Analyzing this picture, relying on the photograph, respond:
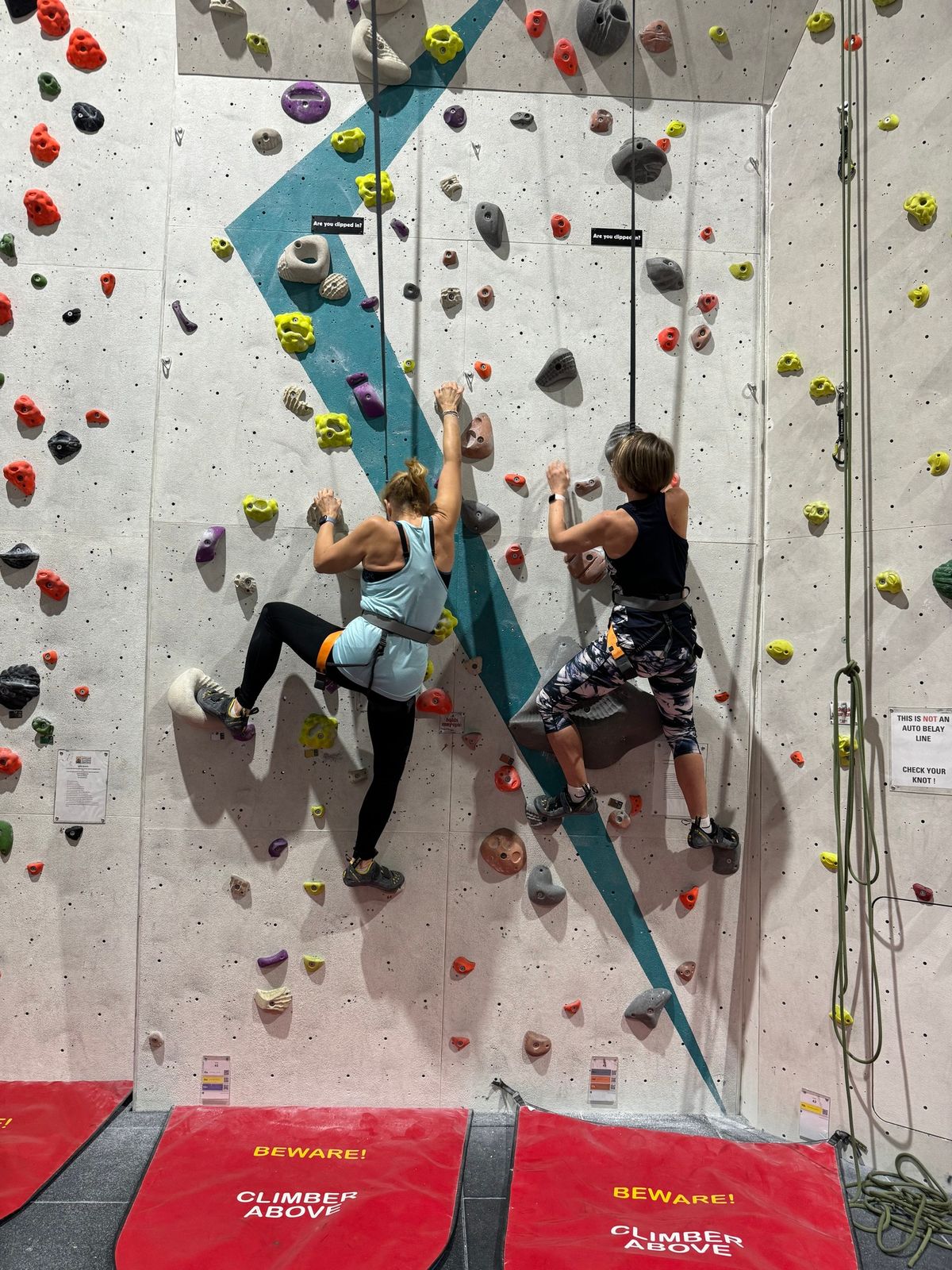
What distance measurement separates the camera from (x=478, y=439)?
3092mm

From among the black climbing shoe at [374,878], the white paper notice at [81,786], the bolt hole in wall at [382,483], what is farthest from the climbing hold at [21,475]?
the black climbing shoe at [374,878]

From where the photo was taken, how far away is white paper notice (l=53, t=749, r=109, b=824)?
3133mm

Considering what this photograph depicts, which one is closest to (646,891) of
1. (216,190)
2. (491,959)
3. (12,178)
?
(491,959)

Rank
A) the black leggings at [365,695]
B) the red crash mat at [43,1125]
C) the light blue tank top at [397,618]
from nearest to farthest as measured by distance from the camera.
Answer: the red crash mat at [43,1125] < the light blue tank top at [397,618] < the black leggings at [365,695]

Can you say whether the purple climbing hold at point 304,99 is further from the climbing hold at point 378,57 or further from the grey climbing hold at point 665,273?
the grey climbing hold at point 665,273

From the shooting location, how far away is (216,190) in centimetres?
312

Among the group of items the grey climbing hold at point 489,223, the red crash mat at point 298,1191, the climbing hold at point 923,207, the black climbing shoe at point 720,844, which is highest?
the grey climbing hold at point 489,223

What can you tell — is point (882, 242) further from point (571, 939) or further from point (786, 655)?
point (571, 939)

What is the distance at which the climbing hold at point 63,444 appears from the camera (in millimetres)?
3141

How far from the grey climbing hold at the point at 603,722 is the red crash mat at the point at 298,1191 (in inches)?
54.3

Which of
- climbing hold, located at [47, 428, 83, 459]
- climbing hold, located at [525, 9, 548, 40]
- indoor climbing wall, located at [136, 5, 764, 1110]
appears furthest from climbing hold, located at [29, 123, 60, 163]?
climbing hold, located at [525, 9, 548, 40]

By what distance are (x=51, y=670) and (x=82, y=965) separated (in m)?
1.10

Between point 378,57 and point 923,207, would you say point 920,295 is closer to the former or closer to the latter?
point 923,207

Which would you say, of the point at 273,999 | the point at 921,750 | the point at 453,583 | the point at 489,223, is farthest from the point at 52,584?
the point at 921,750
